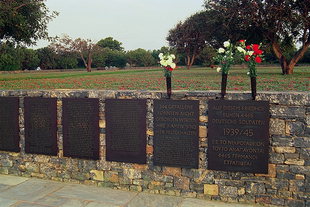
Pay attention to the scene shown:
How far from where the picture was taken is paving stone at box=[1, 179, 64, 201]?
4.75m

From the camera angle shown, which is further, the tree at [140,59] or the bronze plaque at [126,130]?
the tree at [140,59]

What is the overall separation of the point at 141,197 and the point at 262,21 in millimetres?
21327

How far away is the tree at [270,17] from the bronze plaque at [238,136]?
1978 centimetres

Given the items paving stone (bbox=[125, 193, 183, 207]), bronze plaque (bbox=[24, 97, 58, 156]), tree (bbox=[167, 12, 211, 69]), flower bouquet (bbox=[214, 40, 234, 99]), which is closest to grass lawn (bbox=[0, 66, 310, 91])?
flower bouquet (bbox=[214, 40, 234, 99])

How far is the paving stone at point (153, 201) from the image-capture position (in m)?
4.47

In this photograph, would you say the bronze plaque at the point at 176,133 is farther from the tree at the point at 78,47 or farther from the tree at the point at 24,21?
the tree at the point at 78,47

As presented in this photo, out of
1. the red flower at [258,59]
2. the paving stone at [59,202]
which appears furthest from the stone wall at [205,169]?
the paving stone at [59,202]

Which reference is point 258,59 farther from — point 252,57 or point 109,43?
point 109,43

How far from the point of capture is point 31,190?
5.06m

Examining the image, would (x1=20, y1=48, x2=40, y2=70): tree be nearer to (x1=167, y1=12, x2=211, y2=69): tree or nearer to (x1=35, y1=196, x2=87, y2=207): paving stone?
(x1=167, y1=12, x2=211, y2=69): tree

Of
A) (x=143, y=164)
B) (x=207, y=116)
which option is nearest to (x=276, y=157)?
(x=207, y=116)

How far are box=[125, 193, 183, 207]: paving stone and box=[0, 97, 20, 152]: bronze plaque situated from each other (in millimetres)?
2664

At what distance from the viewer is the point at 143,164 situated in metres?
5.02

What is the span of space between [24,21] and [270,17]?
54.9ft
